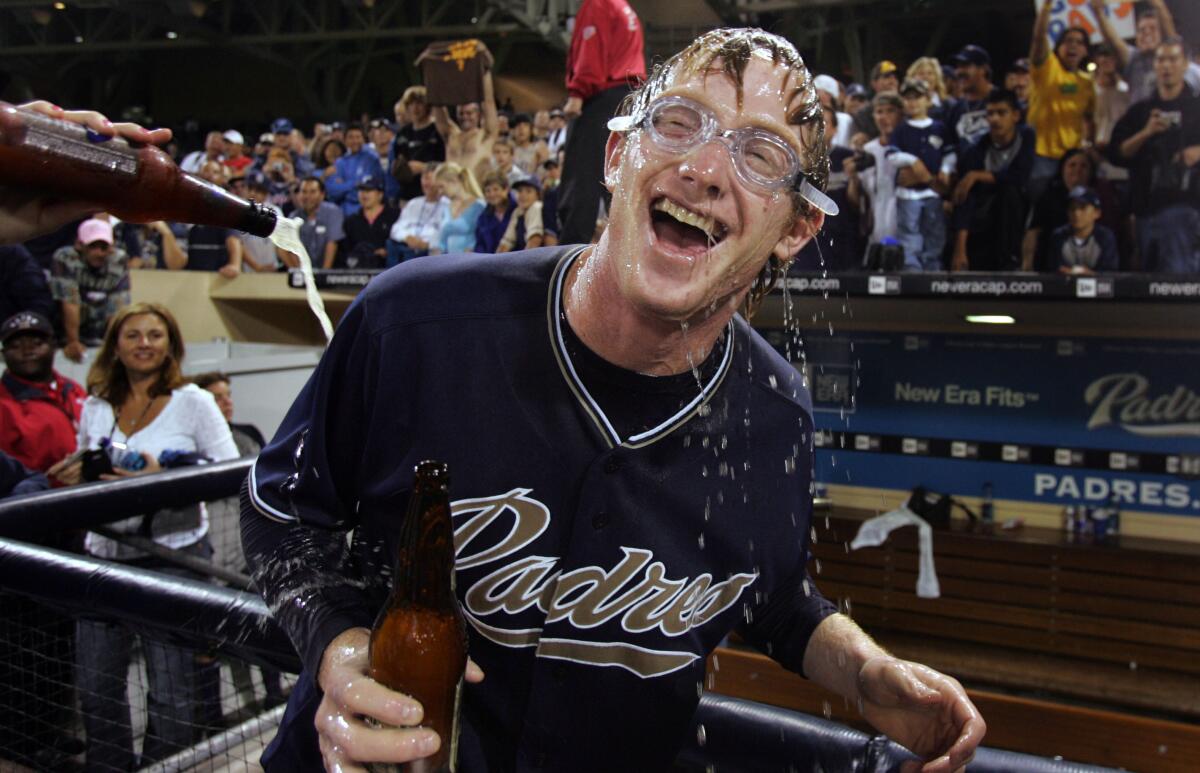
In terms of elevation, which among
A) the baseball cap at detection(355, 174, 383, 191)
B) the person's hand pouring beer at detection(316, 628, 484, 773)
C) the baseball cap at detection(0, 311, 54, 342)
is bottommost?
the person's hand pouring beer at detection(316, 628, 484, 773)

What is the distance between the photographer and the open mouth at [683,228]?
1442mm

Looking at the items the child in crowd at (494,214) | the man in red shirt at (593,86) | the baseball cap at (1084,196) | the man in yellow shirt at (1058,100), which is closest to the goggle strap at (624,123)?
the man in red shirt at (593,86)

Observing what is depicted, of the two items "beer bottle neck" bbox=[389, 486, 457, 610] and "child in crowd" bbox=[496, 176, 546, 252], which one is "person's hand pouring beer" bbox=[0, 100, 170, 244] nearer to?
"beer bottle neck" bbox=[389, 486, 457, 610]

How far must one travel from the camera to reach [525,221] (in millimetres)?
7965

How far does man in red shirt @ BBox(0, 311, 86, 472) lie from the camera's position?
423 centimetres

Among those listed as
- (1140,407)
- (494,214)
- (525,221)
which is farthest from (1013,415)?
(494,214)

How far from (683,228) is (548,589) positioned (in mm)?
576

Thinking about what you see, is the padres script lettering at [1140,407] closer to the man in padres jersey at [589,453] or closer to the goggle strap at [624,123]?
the man in padres jersey at [589,453]

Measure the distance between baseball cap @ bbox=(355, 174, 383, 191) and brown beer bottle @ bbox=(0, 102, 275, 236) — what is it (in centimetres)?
831

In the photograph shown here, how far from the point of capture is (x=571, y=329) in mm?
1484

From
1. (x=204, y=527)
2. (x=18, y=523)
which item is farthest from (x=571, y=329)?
(x=204, y=527)

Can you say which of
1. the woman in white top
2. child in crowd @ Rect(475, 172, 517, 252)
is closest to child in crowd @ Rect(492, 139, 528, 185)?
child in crowd @ Rect(475, 172, 517, 252)

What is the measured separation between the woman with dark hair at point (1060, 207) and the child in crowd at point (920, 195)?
0.53 m

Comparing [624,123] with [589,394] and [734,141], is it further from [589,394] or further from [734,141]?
[589,394]
